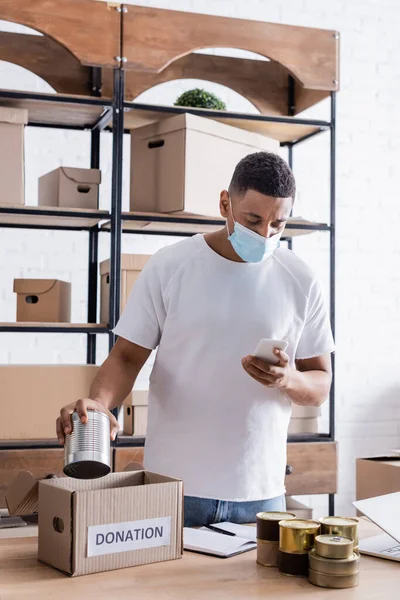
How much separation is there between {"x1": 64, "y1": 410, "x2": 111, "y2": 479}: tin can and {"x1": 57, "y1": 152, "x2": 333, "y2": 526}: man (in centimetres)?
47

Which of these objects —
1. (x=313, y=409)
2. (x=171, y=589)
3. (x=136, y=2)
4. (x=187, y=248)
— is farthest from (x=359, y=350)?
(x=171, y=589)

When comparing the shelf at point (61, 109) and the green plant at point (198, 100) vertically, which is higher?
the green plant at point (198, 100)

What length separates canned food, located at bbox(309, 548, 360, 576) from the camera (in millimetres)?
1227

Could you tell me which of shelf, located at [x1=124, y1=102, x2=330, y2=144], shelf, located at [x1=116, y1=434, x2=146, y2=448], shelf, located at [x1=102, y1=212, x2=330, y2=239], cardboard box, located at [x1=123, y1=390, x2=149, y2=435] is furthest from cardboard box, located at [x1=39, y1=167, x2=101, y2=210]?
shelf, located at [x1=116, y1=434, x2=146, y2=448]

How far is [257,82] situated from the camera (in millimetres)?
3459

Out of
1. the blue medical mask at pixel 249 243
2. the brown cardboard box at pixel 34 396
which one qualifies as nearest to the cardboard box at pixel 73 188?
the brown cardboard box at pixel 34 396

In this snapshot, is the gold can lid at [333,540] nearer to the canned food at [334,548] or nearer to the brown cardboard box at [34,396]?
the canned food at [334,548]

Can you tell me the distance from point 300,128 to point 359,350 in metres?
1.28

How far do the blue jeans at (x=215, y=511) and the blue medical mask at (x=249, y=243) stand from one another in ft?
1.80

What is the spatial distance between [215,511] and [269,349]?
Result: 1.48 ft

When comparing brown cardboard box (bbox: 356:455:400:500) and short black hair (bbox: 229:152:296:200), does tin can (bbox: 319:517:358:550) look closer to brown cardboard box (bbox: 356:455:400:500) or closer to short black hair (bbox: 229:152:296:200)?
short black hair (bbox: 229:152:296:200)

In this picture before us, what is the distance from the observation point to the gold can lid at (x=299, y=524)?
1286 millimetres

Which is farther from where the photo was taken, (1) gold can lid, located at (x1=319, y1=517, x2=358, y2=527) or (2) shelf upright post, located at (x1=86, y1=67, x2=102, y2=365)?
(2) shelf upright post, located at (x1=86, y1=67, x2=102, y2=365)

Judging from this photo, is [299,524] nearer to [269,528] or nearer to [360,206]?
[269,528]
